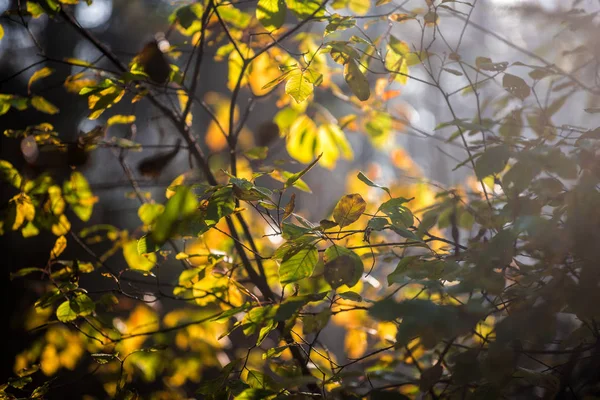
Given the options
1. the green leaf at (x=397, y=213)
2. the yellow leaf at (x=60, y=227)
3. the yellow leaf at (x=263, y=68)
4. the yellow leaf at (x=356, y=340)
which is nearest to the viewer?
the green leaf at (x=397, y=213)

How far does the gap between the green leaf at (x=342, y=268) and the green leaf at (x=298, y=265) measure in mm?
26

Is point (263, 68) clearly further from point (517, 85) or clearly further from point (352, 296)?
point (352, 296)

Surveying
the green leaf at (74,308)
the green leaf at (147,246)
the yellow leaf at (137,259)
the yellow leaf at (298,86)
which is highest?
the yellow leaf at (298,86)

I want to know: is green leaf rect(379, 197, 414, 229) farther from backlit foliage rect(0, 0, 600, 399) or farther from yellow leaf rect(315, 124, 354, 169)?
yellow leaf rect(315, 124, 354, 169)

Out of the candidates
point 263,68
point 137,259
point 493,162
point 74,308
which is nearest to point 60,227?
point 137,259

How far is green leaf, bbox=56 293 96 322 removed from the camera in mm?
799

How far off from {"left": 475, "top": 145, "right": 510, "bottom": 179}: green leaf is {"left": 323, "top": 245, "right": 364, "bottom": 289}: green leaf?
25 centimetres

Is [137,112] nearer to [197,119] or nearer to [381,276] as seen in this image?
Answer: [197,119]

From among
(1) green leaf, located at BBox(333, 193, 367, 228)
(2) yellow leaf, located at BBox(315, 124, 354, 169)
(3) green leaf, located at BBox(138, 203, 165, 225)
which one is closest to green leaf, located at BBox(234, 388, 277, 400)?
(1) green leaf, located at BBox(333, 193, 367, 228)

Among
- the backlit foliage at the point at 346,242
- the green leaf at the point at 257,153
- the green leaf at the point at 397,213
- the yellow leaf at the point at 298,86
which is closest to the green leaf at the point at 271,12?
the backlit foliage at the point at 346,242

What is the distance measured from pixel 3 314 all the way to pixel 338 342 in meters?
3.78

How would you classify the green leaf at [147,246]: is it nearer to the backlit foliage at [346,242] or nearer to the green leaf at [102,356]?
the backlit foliage at [346,242]

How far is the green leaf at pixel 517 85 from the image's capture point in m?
0.86

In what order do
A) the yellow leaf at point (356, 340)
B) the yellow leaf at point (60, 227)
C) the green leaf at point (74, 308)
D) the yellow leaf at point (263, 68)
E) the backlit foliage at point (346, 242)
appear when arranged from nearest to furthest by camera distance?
the backlit foliage at point (346, 242), the green leaf at point (74, 308), the yellow leaf at point (60, 227), the yellow leaf at point (263, 68), the yellow leaf at point (356, 340)
